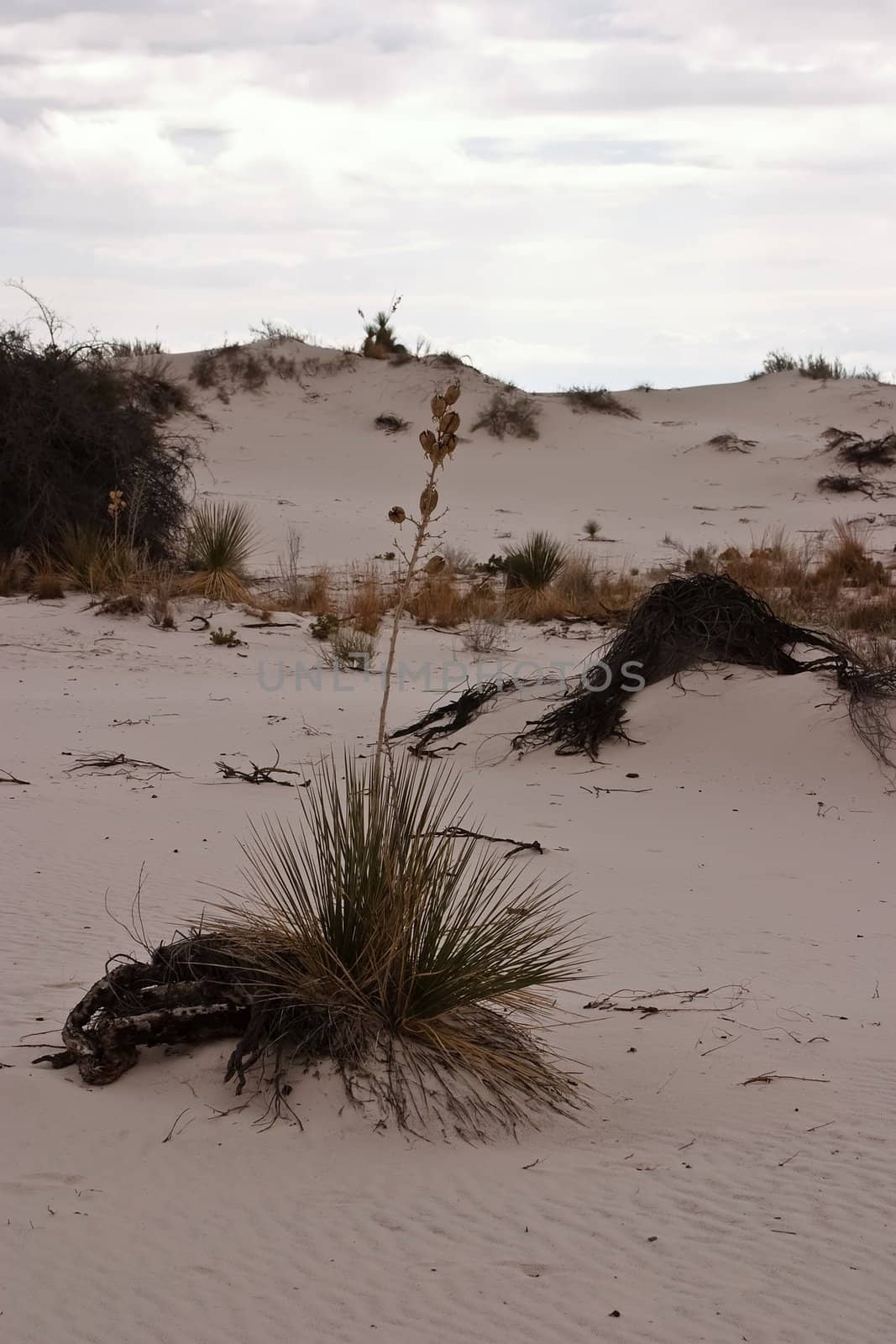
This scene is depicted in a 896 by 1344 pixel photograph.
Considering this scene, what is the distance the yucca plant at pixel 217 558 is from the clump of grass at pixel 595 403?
55.3ft

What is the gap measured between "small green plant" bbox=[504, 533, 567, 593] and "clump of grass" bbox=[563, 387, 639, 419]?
15.6 meters

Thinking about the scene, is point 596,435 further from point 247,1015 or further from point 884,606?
point 247,1015

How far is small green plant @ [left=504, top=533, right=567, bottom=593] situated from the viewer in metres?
13.9

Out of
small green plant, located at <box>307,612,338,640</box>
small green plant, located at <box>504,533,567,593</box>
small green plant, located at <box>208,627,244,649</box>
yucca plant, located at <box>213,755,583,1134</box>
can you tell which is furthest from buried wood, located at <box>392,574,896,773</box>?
small green plant, located at <box>504,533,567,593</box>

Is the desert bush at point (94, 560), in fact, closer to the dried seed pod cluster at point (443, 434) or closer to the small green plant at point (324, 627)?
the small green plant at point (324, 627)

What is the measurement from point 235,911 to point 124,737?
542 centimetres

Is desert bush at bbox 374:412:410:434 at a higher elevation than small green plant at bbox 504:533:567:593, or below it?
higher

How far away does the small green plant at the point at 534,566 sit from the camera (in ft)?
45.6

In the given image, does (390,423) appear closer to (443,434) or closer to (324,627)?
(324,627)

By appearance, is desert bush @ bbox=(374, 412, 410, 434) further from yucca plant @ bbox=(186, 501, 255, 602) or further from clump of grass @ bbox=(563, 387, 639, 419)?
yucca plant @ bbox=(186, 501, 255, 602)

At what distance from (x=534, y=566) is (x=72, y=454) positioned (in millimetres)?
5192

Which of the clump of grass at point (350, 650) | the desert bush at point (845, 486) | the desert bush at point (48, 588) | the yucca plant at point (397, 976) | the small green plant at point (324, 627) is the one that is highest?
the desert bush at point (845, 486)

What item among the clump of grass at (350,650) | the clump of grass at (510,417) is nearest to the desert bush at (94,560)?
the clump of grass at (350,650)

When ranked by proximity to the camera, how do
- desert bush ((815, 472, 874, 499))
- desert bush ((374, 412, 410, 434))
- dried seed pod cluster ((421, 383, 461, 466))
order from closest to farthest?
1. dried seed pod cluster ((421, 383, 461, 466))
2. desert bush ((815, 472, 874, 499))
3. desert bush ((374, 412, 410, 434))
